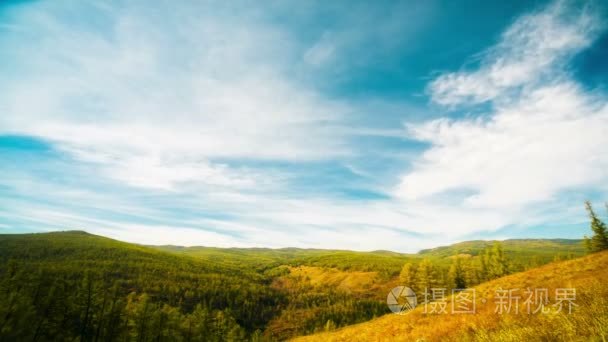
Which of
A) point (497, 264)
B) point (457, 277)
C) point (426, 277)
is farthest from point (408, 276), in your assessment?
point (497, 264)

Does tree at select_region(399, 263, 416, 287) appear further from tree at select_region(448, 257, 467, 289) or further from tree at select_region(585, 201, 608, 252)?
tree at select_region(585, 201, 608, 252)

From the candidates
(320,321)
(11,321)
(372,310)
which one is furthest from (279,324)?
(11,321)

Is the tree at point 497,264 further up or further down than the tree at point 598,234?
further down

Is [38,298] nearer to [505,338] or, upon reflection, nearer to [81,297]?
[81,297]

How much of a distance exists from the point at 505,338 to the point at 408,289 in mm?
64755

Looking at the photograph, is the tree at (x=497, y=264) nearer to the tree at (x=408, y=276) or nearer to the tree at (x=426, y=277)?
the tree at (x=426, y=277)

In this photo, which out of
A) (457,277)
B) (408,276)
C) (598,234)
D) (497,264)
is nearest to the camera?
(598,234)

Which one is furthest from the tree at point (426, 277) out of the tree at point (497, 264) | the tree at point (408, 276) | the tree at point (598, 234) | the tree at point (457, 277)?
the tree at point (598, 234)

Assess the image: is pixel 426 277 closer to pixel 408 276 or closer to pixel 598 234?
pixel 408 276

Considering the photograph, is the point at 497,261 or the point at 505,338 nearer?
the point at 505,338

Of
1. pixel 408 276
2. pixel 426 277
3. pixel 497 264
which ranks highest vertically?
pixel 497 264

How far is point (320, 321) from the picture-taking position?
6447 inches

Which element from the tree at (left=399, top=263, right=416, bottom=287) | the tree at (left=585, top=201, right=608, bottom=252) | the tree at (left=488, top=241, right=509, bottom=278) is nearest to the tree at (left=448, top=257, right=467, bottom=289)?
the tree at (left=488, top=241, right=509, bottom=278)

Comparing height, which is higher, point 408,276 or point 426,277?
point 426,277
